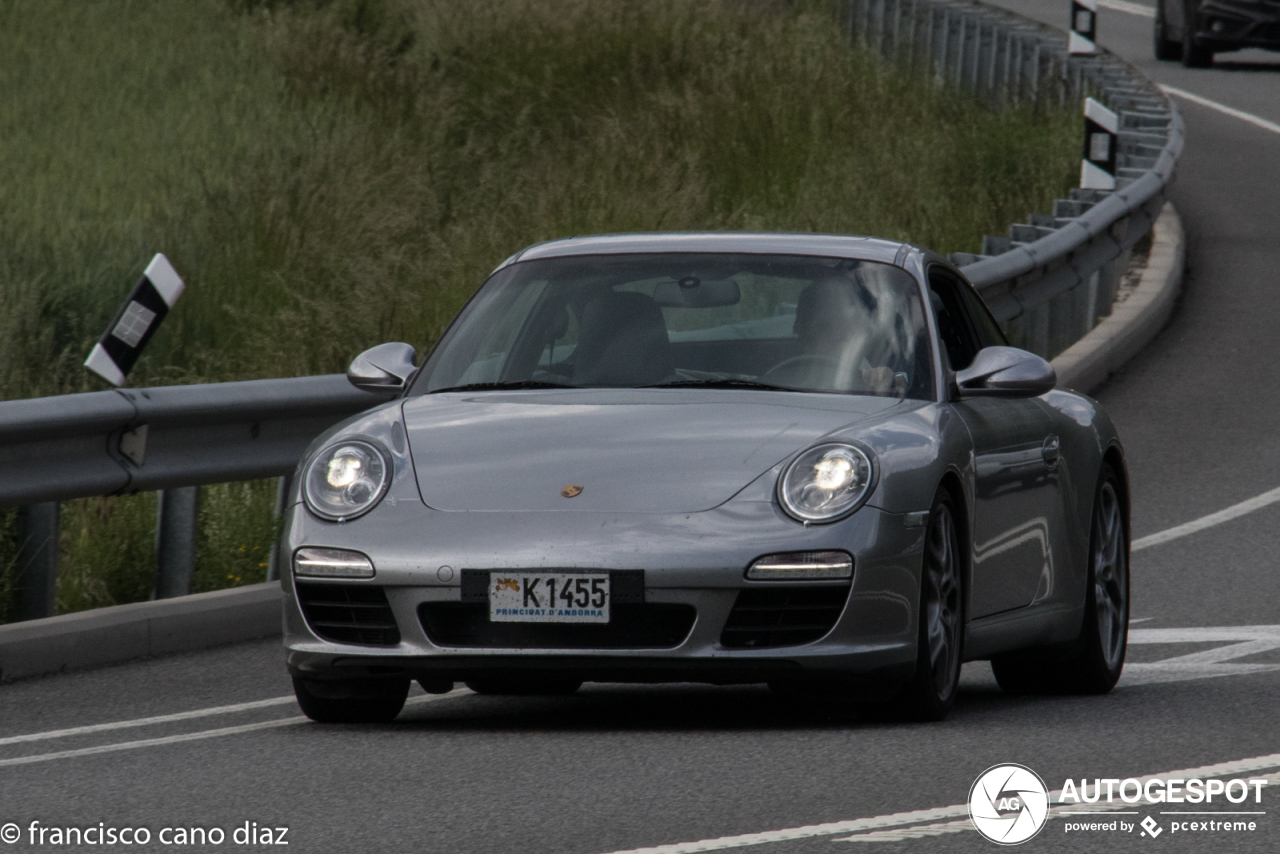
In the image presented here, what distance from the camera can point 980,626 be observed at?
7648mm

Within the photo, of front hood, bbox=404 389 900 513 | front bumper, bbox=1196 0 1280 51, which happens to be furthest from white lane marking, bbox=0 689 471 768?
front bumper, bbox=1196 0 1280 51

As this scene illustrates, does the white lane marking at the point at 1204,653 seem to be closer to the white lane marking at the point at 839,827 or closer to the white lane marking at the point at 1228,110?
the white lane marking at the point at 839,827

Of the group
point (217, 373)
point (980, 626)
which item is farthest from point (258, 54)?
point (980, 626)

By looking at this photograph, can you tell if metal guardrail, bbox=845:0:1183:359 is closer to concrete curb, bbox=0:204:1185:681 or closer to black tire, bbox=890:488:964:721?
concrete curb, bbox=0:204:1185:681

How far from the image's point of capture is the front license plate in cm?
680

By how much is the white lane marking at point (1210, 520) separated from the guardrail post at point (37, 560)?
15.9 feet

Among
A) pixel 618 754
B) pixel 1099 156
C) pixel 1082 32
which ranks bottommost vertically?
pixel 1082 32

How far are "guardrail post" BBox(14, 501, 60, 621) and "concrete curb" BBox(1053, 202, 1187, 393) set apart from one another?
787 centimetres

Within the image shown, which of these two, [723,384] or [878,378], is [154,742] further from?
[878,378]

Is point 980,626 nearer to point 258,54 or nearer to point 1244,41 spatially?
point 258,54

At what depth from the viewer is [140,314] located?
40.2 ft

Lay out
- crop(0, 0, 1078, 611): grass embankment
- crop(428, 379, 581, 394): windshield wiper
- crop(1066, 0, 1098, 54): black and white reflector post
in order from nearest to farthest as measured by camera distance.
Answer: crop(428, 379, 581, 394): windshield wiper
crop(0, 0, 1078, 611): grass embankment
crop(1066, 0, 1098, 54): black and white reflector post

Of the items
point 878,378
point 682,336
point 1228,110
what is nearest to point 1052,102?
point 1228,110

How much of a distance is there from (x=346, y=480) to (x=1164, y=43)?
36483 millimetres
